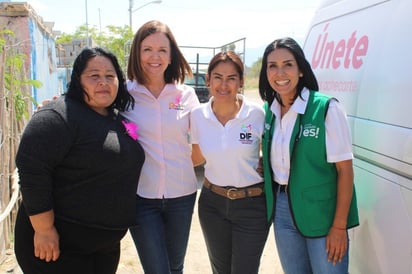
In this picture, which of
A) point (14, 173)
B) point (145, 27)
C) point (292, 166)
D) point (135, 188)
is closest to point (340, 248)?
point (292, 166)

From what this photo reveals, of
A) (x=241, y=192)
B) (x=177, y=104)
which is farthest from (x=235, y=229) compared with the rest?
(x=177, y=104)

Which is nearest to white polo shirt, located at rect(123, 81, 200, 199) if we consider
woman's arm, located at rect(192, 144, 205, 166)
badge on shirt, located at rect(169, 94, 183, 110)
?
badge on shirt, located at rect(169, 94, 183, 110)

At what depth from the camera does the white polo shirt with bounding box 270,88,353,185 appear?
77.4 inches

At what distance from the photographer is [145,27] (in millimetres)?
2502

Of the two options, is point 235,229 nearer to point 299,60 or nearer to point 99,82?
point 299,60

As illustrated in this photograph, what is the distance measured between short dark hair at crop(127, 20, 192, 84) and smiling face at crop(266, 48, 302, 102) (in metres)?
0.73

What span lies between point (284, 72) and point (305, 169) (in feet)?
1.73

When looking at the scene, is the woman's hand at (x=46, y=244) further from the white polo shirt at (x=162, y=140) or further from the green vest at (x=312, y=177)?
the green vest at (x=312, y=177)

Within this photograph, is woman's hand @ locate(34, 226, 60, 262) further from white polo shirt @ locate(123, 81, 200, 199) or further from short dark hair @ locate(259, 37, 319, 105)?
short dark hair @ locate(259, 37, 319, 105)

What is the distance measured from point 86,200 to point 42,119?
18.4 inches

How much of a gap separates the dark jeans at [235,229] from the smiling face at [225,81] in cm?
62

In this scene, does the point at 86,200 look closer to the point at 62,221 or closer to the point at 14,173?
the point at 62,221

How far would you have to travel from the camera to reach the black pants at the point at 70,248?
202 centimetres

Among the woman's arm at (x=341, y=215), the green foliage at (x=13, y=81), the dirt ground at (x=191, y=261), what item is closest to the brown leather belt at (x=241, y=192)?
the woman's arm at (x=341, y=215)
